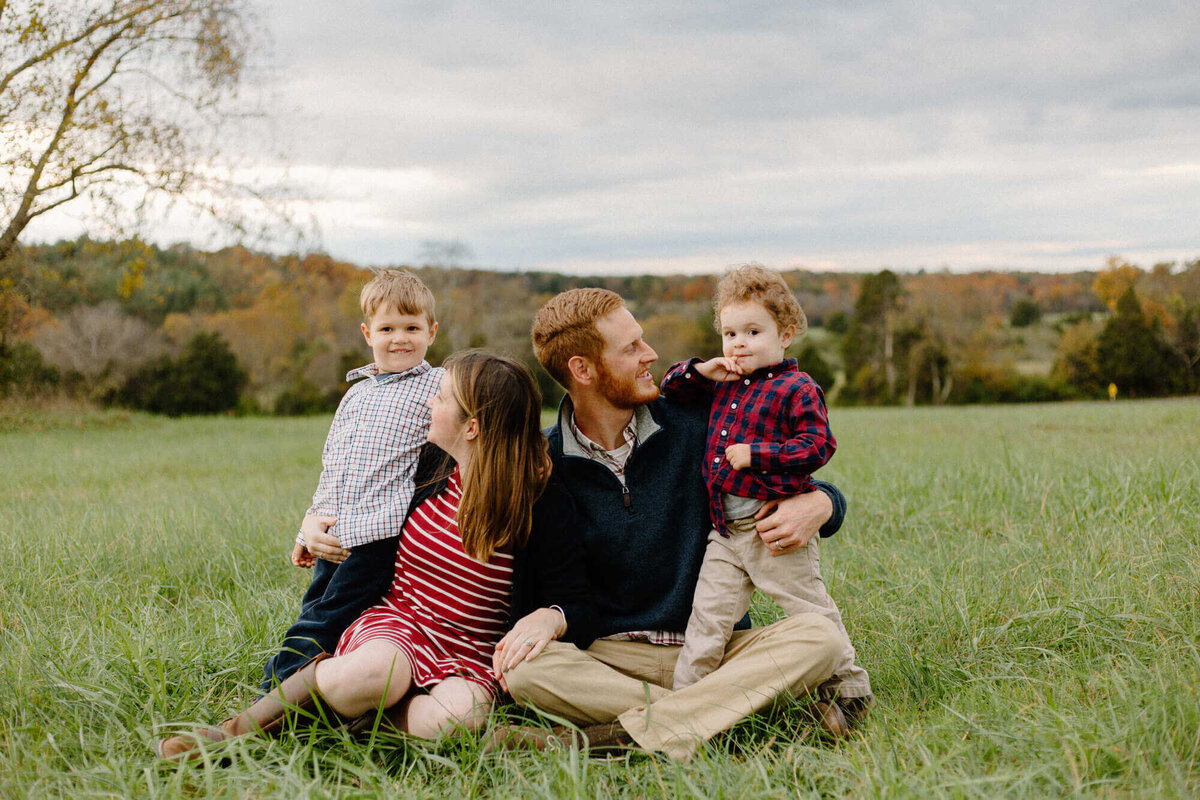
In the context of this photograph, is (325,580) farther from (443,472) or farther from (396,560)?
(443,472)

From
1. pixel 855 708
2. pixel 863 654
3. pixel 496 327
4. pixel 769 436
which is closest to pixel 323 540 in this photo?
pixel 769 436

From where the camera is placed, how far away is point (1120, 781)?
1961mm

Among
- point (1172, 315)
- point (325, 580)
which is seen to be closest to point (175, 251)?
point (325, 580)

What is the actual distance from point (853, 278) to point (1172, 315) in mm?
18831

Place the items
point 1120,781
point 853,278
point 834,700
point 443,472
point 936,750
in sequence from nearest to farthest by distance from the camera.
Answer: point 1120,781, point 936,750, point 834,700, point 443,472, point 853,278

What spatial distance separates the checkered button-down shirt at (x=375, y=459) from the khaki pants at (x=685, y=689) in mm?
698

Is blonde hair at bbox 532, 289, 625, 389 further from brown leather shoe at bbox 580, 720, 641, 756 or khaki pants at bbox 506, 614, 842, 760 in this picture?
brown leather shoe at bbox 580, 720, 641, 756

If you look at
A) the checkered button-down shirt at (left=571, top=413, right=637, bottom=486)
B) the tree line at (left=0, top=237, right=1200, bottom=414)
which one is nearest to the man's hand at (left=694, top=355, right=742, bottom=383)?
the checkered button-down shirt at (left=571, top=413, right=637, bottom=486)

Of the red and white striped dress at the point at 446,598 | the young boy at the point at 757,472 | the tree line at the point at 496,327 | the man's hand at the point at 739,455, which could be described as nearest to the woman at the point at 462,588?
the red and white striped dress at the point at 446,598

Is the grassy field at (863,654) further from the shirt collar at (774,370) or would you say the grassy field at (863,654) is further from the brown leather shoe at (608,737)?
the shirt collar at (774,370)

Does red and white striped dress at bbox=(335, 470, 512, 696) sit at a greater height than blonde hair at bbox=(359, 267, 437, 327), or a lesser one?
lesser

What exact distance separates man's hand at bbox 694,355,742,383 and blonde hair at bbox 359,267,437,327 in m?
1.01

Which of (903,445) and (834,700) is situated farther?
(903,445)

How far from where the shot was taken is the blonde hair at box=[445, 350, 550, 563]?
105 inches
